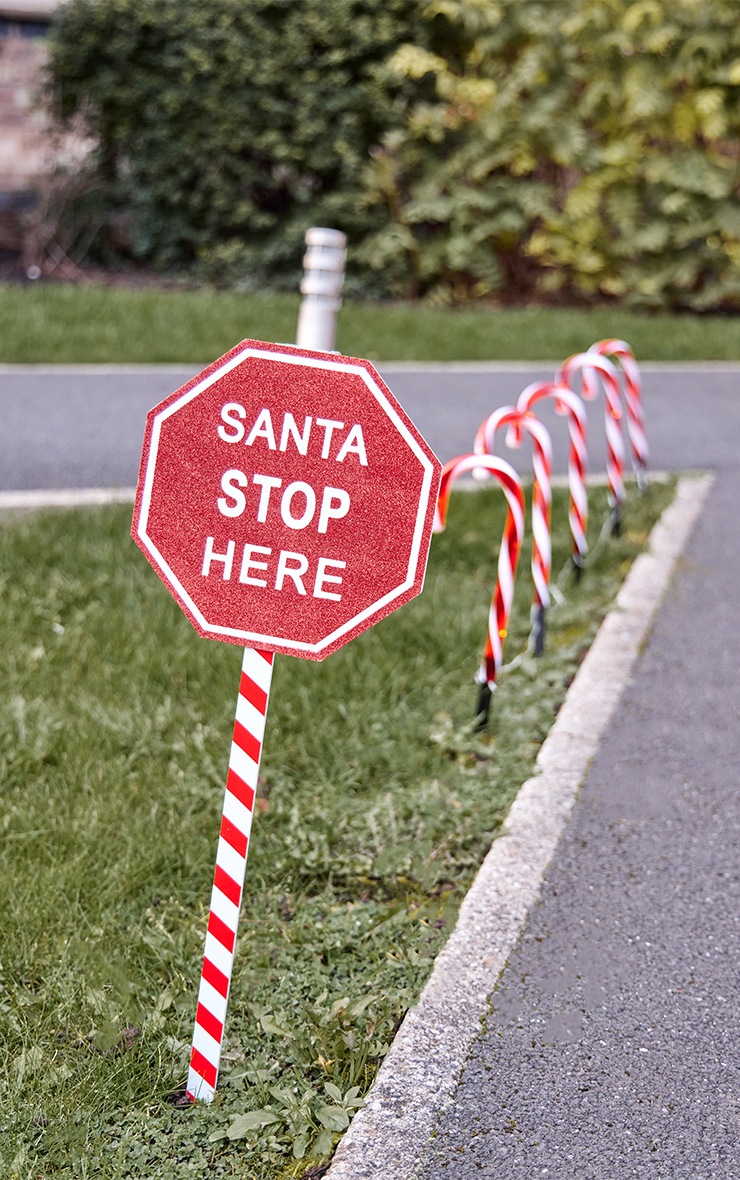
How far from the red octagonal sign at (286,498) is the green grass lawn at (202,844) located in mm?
1083

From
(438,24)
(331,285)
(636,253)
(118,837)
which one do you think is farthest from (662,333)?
(118,837)

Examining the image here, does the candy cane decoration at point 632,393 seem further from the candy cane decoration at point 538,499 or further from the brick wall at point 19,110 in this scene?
the brick wall at point 19,110

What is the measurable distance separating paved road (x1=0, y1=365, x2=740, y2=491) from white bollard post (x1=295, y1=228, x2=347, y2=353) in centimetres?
234

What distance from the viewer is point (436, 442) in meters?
8.22

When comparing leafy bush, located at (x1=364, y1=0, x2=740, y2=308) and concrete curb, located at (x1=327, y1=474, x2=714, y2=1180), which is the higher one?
leafy bush, located at (x1=364, y1=0, x2=740, y2=308)

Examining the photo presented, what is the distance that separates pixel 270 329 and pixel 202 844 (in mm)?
7035

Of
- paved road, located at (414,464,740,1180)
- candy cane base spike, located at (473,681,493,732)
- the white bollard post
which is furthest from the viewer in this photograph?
the white bollard post

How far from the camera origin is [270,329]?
10.3m

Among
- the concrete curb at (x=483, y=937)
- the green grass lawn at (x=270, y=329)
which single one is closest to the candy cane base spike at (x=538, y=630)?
the concrete curb at (x=483, y=937)

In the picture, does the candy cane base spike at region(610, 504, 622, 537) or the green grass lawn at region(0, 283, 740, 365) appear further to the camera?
the green grass lawn at region(0, 283, 740, 365)

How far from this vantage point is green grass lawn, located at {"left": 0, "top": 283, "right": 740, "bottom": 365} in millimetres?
9773

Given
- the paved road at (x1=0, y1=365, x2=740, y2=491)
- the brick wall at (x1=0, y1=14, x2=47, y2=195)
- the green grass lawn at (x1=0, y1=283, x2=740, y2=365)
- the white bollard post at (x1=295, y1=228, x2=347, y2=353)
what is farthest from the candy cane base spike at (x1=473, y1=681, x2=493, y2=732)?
the brick wall at (x1=0, y1=14, x2=47, y2=195)

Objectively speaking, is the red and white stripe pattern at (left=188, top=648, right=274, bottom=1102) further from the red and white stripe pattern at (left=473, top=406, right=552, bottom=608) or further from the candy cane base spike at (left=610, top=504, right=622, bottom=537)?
the candy cane base spike at (left=610, top=504, right=622, bottom=537)

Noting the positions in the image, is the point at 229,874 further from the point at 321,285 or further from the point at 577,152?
the point at 577,152
